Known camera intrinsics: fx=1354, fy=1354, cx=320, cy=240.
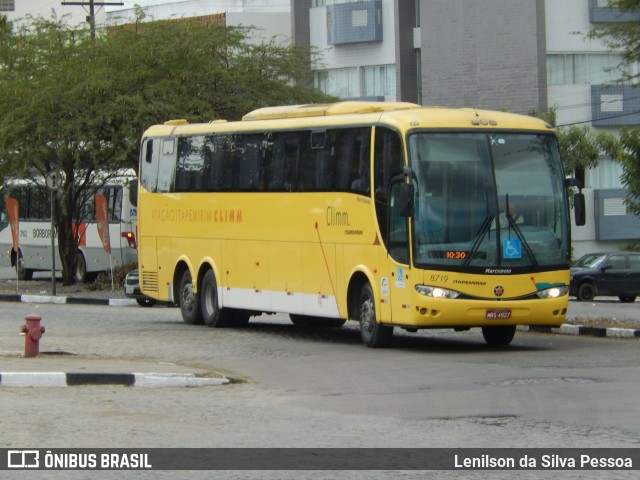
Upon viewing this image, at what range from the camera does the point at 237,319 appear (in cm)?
2580

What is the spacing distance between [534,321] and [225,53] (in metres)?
22.5

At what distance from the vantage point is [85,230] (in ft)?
145

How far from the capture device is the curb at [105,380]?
15.2 m

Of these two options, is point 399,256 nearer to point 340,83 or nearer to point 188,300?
point 188,300

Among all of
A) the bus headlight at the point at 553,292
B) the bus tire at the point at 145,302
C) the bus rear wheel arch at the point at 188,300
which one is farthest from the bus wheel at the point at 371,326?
the bus tire at the point at 145,302

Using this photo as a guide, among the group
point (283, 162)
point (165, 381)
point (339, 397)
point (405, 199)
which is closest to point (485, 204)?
point (405, 199)

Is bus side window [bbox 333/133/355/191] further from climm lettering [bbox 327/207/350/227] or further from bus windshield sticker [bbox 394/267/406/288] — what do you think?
bus windshield sticker [bbox 394/267/406/288]

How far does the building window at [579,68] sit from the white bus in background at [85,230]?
17.9m

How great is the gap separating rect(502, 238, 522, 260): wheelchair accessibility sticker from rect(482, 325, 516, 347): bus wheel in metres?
1.74

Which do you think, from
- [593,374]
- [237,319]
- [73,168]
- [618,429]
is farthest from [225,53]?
[618,429]

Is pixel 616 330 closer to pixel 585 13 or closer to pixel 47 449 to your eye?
pixel 47 449

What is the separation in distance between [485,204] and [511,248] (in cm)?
73

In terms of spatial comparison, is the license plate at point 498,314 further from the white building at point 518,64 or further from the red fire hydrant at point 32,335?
the white building at point 518,64

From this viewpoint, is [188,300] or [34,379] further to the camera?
[188,300]
